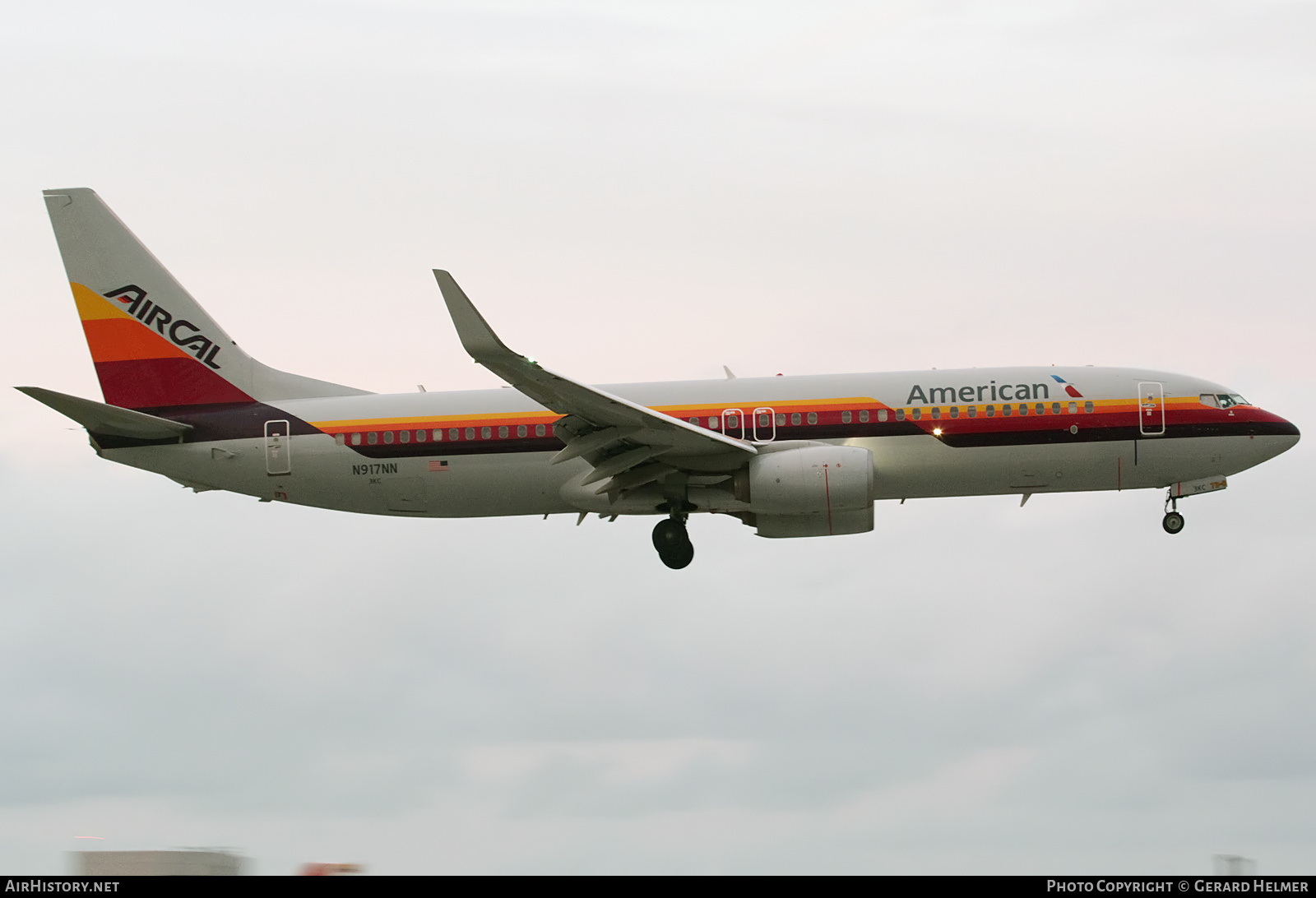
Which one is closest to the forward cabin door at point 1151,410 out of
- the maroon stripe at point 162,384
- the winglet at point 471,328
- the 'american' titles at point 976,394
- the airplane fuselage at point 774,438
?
the airplane fuselage at point 774,438

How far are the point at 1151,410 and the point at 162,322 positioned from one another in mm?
25294

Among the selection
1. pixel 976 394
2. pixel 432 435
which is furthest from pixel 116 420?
pixel 976 394

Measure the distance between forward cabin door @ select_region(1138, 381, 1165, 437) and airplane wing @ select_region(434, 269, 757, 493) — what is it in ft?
31.3

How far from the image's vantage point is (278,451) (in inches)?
1473

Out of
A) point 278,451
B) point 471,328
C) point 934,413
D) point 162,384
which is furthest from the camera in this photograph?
point 162,384

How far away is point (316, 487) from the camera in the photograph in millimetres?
37438

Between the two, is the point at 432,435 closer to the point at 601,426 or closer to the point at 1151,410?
the point at 601,426

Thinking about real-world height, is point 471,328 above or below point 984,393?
below

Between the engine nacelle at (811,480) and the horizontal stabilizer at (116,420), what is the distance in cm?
1464

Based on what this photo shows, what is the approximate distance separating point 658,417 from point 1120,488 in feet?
39.0
